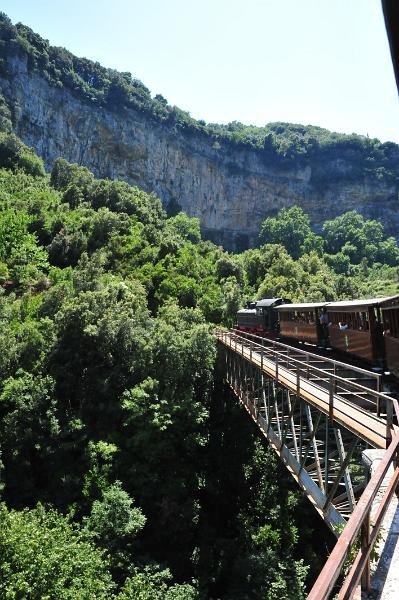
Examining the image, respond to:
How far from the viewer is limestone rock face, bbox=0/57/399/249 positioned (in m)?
88.1

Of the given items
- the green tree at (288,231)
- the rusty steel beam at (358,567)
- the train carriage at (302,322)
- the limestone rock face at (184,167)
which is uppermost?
the limestone rock face at (184,167)

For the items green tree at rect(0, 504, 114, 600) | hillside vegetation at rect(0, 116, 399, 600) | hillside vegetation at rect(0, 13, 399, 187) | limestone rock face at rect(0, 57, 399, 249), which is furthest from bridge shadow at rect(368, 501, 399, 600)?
hillside vegetation at rect(0, 13, 399, 187)

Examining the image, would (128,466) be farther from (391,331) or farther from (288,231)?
(288,231)

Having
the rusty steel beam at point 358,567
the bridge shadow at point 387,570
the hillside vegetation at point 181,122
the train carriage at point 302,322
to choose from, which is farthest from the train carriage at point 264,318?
the hillside vegetation at point 181,122

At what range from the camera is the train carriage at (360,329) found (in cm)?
1439

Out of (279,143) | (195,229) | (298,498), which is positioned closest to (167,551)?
(298,498)

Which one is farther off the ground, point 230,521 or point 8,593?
point 8,593

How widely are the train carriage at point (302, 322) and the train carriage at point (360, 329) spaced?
1.76 m

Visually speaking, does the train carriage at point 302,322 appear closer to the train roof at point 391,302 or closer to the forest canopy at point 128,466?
the forest canopy at point 128,466

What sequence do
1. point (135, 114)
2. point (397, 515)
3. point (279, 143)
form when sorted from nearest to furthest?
point (397, 515) < point (135, 114) < point (279, 143)

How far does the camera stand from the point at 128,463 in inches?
877

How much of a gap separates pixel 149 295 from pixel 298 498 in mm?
22988

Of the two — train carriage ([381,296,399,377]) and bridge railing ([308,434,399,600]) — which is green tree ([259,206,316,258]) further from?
bridge railing ([308,434,399,600])

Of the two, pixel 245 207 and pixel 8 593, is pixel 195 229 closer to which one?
pixel 245 207
